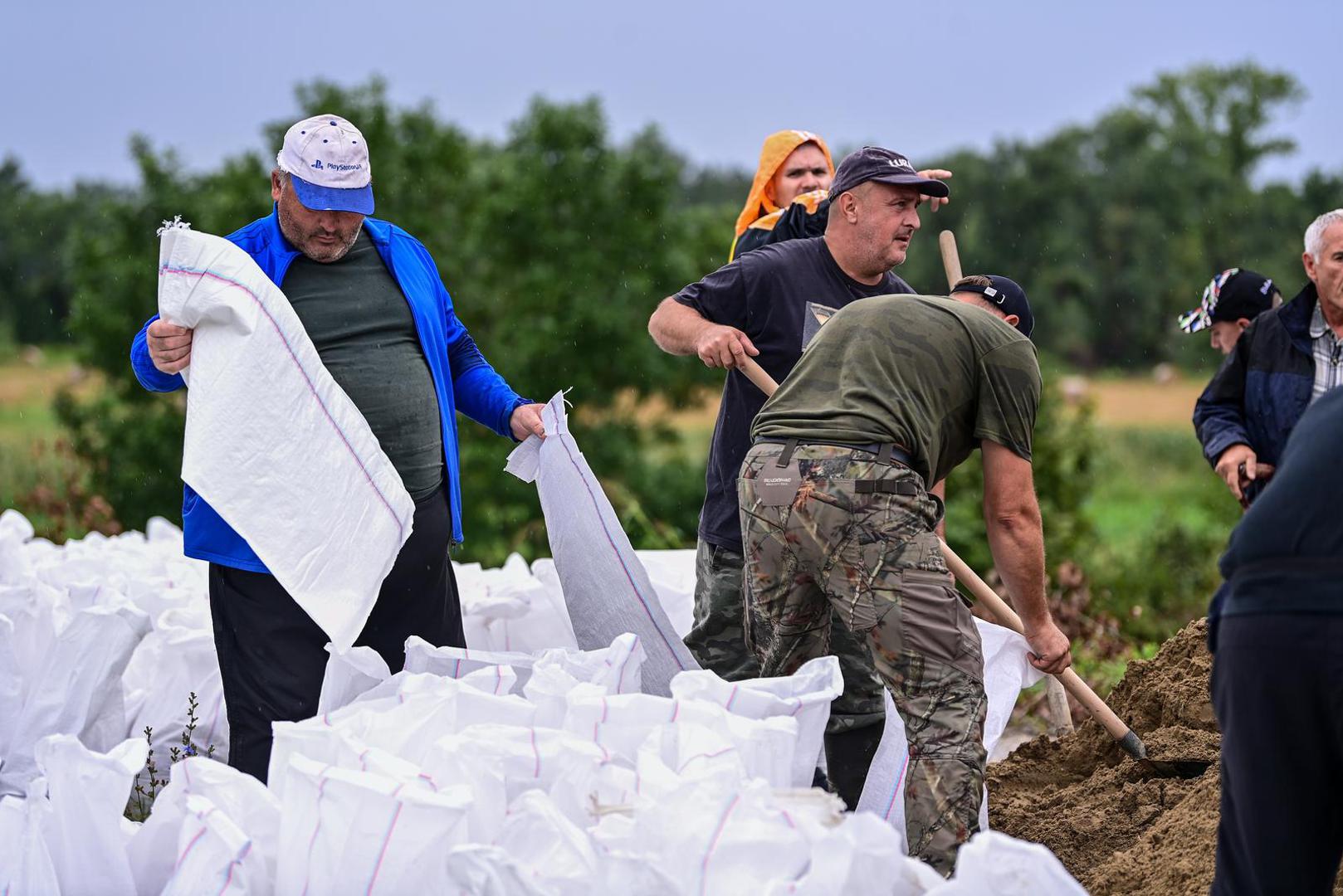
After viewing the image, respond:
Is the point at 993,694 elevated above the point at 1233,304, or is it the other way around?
the point at 1233,304

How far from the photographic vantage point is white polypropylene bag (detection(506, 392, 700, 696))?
4.27 m

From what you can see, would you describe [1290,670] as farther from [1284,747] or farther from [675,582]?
[675,582]

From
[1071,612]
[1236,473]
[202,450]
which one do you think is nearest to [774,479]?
[202,450]

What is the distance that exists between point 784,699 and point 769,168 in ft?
7.94

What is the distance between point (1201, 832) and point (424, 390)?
2.23m

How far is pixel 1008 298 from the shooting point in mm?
Answer: 3959

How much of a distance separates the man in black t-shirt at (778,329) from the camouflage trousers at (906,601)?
2.24 feet

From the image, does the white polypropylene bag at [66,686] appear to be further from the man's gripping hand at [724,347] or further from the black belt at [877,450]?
the black belt at [877,450]

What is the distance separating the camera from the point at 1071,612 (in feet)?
24.4

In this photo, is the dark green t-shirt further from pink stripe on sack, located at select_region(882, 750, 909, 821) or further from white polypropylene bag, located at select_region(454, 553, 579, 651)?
pink stripe on sack, located at select_region(882, 750, 909, 821)

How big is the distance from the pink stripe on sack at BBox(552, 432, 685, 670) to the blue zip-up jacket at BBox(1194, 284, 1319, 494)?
208 cm

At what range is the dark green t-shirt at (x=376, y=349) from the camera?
403 cm

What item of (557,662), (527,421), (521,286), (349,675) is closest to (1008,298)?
(527,421)

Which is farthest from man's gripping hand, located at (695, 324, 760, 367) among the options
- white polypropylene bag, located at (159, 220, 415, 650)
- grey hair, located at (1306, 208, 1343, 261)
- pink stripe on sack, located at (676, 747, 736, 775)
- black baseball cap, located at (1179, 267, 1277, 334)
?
black baseball cap, located at (1179, 267, 1277, 334)
